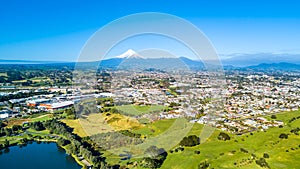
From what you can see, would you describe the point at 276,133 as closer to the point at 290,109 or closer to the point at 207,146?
the point at 207,146

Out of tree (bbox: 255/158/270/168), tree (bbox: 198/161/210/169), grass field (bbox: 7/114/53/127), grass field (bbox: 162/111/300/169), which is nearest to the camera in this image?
tree (bbox: 255/158/270/168)

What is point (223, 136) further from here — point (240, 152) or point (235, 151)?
point (240, 152)

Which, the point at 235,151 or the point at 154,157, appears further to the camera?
the point at 235,151

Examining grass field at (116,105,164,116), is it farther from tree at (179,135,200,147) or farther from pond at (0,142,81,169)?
tree at (179,135,200,147)

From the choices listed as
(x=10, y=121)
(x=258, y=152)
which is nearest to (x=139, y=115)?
(x=258, y=152)

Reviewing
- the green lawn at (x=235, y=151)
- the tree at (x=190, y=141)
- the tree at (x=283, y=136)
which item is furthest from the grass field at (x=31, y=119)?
the tree at (x=283, y=136)

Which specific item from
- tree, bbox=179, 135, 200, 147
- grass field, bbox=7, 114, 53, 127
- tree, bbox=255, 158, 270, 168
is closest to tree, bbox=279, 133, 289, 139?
tree, bbox=255, 158, 270, 168

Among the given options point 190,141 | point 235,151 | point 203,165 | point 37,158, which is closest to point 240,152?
point 235,151

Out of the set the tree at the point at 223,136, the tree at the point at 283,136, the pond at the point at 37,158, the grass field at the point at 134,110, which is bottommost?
the pond at the point at 37,158

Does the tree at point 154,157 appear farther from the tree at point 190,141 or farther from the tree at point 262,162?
the tree at point 262,162

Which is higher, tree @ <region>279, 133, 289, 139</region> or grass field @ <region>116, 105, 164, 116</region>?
grass field @ <region>116, 105, 164, 116</region>

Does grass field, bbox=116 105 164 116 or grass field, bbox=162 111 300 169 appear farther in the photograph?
grass field, bbox=116 105 164 116
